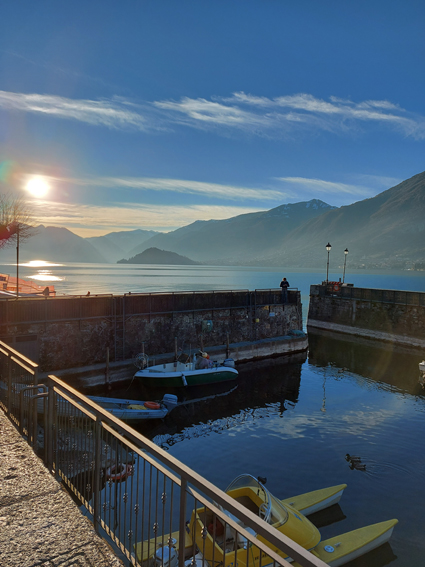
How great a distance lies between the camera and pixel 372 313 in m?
44.7

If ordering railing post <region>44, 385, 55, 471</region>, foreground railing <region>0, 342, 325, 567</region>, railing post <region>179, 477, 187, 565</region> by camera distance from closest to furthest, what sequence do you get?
1. foreground railing <region>0, 342, 325, 567</region>
2. railing post <region>179, 477, 187, 565</region>
3. railing post <region>44, 385, 55, 471</region>

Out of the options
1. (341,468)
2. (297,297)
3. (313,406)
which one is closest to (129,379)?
(313,406)

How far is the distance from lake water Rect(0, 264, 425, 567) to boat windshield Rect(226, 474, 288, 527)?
2.93 meters

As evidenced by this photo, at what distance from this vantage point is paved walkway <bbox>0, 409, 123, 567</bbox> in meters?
3.67

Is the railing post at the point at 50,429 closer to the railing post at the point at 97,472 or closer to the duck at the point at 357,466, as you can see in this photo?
the railing post at the point at 97,472

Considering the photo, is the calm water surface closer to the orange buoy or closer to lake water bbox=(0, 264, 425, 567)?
lake water bbox=(0, 264, 425, 567)

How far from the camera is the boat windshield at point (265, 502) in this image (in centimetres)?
1004

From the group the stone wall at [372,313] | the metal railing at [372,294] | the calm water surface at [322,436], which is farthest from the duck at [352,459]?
the metal railing at [372,294]

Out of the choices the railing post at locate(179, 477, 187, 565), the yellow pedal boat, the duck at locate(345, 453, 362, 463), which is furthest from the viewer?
the duck at locate(345, 453, 362, 463)

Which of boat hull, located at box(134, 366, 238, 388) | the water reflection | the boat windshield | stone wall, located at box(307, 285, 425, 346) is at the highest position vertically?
stone wall, located at box(307, 285, 425, 346)

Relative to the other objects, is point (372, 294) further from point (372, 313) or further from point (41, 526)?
point (41, 526)

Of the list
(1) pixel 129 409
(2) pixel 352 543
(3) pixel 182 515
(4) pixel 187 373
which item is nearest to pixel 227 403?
(4) pixel 187 373

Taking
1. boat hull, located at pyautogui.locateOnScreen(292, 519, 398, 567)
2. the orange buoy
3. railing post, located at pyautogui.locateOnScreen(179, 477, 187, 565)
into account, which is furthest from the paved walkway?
the orange buoy

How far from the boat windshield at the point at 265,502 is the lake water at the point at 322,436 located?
293cm
